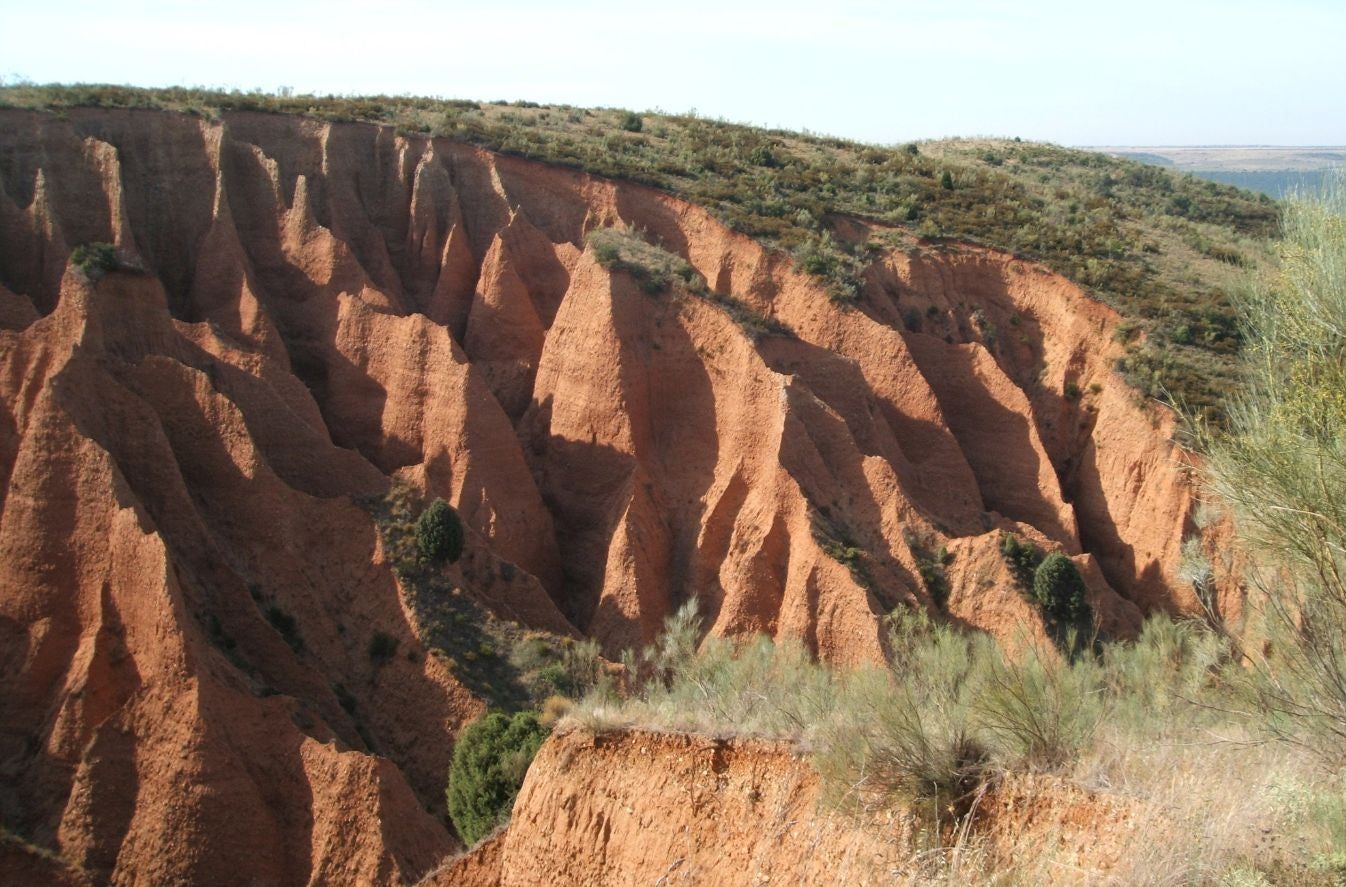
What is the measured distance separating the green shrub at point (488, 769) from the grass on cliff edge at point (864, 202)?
651 inches

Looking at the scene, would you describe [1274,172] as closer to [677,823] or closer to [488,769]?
[488,769]

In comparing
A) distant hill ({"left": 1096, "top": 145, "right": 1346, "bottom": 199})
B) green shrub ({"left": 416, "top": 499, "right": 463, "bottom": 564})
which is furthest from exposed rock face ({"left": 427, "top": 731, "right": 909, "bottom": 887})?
distant hill ({"left": 1096, "top": 145, "right": 1346, "bottom": 199})

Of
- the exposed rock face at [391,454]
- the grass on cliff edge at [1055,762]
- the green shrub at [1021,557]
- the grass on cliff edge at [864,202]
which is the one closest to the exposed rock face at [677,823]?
the grass on cliff edge at [1055,762]

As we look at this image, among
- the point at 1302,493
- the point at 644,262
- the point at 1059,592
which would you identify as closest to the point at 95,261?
the point at 644,262

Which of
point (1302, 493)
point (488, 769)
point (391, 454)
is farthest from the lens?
point (391, 454)

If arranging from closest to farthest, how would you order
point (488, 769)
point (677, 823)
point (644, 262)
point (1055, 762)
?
point (1055, 762), point (677, 823), point (488, 769), point (644, 262)

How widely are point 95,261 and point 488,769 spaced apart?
1366 centimetres

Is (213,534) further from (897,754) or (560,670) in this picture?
(897,754)

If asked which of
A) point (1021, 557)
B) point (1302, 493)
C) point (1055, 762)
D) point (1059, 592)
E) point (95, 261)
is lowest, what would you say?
point (1059, 592)

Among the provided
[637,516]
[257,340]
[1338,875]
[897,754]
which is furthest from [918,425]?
[1338,875]

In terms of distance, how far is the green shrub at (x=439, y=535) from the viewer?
955 inches

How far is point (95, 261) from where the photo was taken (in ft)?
83.9

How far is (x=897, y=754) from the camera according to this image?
12.6m

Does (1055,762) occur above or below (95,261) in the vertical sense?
below
